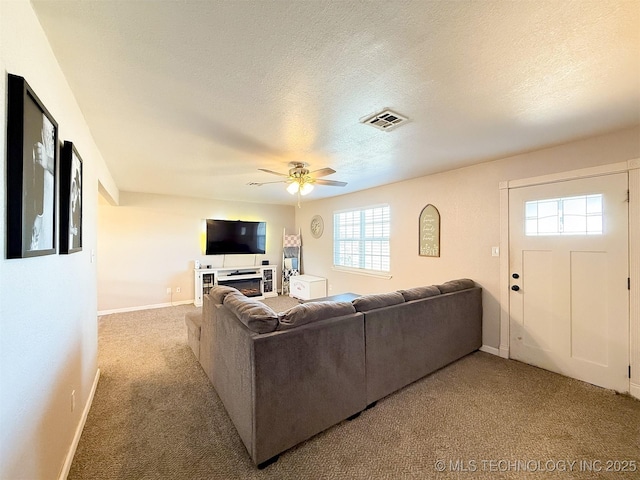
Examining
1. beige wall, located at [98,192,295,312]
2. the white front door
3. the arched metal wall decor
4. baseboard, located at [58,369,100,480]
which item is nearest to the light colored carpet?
baseboard, located at [58,369,100,480]

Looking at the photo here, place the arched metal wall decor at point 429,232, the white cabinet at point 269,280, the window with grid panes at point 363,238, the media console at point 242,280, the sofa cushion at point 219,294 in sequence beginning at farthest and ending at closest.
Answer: the white cabinet at point 269,280 < the media console at point 242,280 < the window with grid panes at point 363,238 < the arched metal wall decor at point 429,232 < the sofa cushion at point 219,294

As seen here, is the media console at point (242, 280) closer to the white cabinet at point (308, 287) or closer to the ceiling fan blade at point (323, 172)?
the white cabinet at point (308, 287)

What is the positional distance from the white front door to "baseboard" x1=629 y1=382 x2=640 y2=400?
0.10 ft

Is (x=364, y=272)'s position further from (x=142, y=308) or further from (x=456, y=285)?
(x=142, y=308)

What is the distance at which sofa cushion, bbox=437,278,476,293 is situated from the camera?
3.06 m

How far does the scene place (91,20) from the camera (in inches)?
48.6

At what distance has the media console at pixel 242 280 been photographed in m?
5.75

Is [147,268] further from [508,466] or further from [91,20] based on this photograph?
[508,466]

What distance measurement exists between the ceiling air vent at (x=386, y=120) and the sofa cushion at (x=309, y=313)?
154cm

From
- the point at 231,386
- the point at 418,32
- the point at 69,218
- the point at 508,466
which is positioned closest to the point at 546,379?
the point at 508,466

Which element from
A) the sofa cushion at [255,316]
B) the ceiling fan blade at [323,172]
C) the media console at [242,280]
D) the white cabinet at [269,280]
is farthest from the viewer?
the white cabinet at [269,280]

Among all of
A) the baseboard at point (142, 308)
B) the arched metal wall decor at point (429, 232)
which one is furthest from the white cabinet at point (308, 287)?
the arched metal wall decor at point (429, 232)

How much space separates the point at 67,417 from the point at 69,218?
4.07 ft

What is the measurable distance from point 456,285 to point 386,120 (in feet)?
6.88
